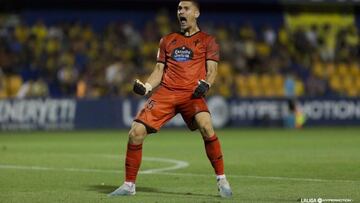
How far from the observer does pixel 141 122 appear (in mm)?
9461

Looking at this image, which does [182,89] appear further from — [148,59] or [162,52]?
[148,59]

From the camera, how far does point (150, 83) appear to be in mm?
9719

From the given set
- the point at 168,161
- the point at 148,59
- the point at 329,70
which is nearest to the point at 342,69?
the point at 329,70

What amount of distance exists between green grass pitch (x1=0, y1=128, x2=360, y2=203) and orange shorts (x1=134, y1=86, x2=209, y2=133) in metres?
0.84

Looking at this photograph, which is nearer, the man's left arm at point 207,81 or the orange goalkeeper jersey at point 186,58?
the man's left arm at point 207,81

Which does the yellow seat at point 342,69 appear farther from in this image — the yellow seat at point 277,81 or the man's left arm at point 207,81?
the man's left arm at point 207,81

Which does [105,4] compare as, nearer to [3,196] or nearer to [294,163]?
[294,163]

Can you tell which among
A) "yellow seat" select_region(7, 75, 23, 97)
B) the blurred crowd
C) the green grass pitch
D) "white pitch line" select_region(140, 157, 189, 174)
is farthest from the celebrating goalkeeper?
"yellow seat" select_region(7, 75, 23, 97)

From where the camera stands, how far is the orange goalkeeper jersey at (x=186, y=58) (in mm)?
9664

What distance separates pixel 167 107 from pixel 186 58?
0.61 metres

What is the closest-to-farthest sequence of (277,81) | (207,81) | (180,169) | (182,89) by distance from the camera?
(207,81) < (182,89) < (180,169) < (277,81)

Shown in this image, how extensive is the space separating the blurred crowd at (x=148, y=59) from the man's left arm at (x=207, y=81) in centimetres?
1691

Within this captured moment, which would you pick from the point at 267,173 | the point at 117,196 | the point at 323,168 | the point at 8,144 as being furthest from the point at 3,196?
the point at 8,144

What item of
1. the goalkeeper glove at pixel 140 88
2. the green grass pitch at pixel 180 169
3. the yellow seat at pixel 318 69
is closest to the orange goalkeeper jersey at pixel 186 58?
the goalkeeper glove at pixel 140 88
